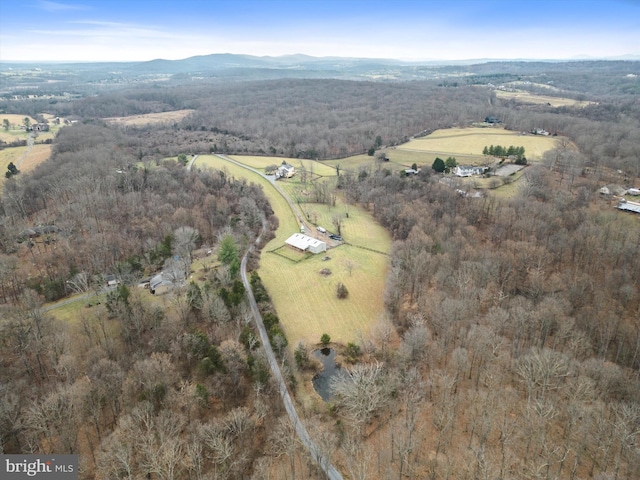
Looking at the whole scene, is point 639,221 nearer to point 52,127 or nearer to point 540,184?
point 540,184

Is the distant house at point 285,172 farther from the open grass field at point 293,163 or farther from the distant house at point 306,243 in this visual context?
the distant house at point 306,243

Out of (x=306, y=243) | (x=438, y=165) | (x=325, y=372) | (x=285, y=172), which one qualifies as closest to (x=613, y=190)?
(x=438, y=165)

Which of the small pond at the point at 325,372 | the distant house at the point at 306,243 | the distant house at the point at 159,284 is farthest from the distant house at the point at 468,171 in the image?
the distant house at the point at 159,284

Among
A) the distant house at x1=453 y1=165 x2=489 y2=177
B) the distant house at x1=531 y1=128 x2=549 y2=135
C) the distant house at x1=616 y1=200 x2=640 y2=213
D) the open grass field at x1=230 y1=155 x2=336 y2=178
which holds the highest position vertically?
the distant house at x1=531 y1=128 x2=549 y2=135

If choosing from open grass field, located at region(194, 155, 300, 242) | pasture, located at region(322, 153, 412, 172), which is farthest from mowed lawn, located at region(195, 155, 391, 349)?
pasture, located at region(322, 153, 412, 172)

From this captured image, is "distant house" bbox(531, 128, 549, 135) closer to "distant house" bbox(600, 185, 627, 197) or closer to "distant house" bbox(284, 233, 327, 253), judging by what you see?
"distant house" bbox(600, 185, 627, 197)

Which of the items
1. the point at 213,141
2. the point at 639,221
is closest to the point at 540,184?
the point at 639,221
